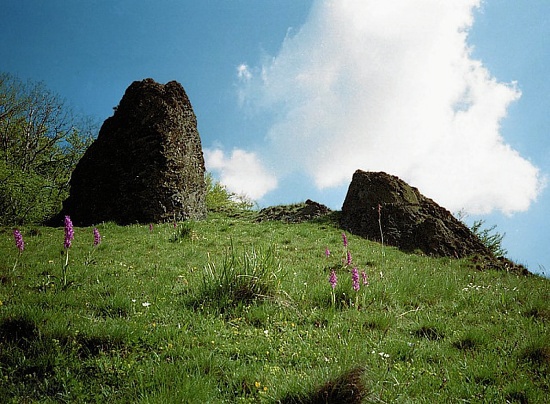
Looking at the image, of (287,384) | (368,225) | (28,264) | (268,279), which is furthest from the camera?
(368,225)

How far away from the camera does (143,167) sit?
55.8ft

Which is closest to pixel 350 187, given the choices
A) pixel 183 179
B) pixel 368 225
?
pixel 368 225

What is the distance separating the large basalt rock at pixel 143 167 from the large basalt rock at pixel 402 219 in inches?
301

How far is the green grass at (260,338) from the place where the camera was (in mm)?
3209

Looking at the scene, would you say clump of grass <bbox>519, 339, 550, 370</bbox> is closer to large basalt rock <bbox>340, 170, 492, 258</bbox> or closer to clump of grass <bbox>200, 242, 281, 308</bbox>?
clump of grass <bbox>200, 242, 281, 308</bbox>

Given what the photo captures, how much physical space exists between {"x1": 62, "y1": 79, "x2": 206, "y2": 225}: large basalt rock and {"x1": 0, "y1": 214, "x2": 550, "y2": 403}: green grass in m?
9.12

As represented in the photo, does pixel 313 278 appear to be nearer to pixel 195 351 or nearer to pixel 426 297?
pixel 426 297

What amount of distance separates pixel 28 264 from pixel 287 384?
7.06 meters

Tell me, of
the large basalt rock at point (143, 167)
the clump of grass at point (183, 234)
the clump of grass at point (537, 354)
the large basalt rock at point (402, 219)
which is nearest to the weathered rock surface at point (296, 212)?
the large basalt rock at point (402, 219)

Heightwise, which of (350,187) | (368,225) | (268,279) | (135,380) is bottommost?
(135,380)

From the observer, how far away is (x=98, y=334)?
4.00 metres

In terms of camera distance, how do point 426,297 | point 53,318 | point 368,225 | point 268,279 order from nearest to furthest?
point 53,318 → point 268,279 → point 426,297 → point 368,225

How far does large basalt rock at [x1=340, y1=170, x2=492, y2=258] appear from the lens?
1444 cm

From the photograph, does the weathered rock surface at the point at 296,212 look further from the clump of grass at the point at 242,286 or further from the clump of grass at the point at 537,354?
the clump of grass at the point at 537,354
